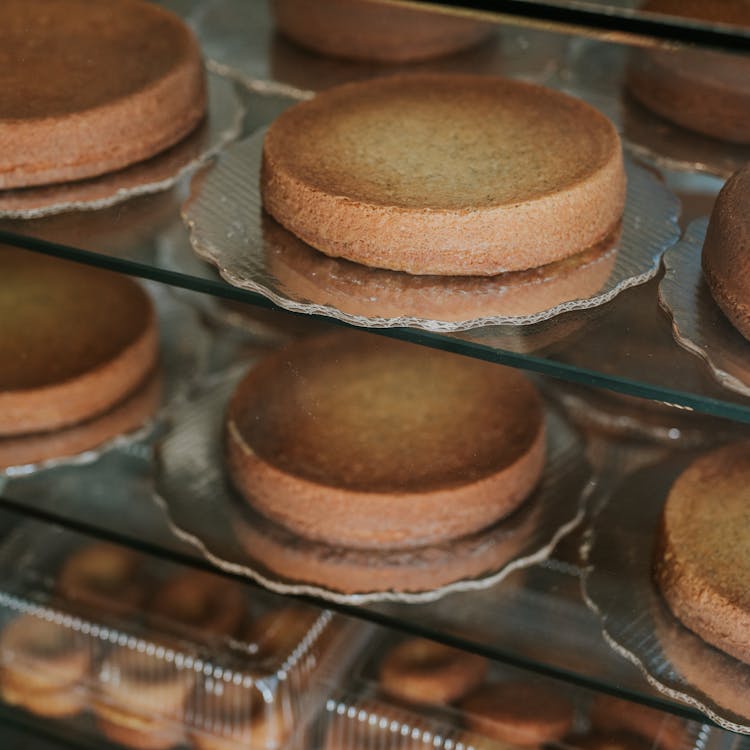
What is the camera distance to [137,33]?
4.21 feet

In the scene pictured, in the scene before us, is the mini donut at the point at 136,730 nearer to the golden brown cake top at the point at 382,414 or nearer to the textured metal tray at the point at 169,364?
the textured metal tray at the point at 169,364

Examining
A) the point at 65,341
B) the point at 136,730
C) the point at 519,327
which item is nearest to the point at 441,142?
the point at 519,327

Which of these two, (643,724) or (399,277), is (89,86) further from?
(643,724)

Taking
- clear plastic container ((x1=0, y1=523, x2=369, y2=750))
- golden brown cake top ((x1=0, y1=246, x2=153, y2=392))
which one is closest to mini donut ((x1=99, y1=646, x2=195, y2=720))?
clear plastic container ((x1=0, y1=523, x2=369, y2=750))


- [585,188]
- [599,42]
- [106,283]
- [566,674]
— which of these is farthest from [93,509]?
[599,42]

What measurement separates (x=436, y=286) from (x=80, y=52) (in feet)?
1.74

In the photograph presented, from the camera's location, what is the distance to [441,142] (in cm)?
107

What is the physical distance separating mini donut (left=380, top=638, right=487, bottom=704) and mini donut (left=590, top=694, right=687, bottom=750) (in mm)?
169

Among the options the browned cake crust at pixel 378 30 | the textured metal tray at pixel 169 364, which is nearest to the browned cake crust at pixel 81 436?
the textured metal tray at pixel 169 364

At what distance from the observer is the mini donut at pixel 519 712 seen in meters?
1.38

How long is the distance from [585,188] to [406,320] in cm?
21

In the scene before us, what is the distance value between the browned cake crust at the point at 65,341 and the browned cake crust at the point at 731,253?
76 cm

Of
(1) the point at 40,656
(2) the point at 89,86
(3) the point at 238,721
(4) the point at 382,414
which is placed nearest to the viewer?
(2) the point at 89,86

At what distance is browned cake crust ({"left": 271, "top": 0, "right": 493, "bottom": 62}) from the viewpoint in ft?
4.40
